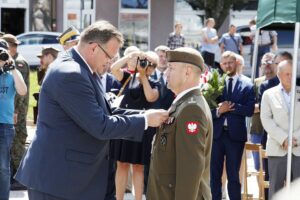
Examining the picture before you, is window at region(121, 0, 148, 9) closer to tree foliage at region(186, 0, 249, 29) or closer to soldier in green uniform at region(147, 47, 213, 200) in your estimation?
tree foliage at region(186, 0, 249, 29)

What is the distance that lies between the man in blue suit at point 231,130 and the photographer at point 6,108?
2.40 m

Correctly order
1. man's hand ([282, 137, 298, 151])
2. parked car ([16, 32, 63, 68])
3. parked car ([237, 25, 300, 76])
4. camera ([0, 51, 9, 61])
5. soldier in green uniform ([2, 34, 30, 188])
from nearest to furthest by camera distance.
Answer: man's hand ([282, 137, 298, 151])
camera ([0, 51, 9, 61])
soldier in green uniform ([2, 34, 30, 188])
parked car ([237, 25, 300, 76])
parked car ([16, 32, 63, 68])

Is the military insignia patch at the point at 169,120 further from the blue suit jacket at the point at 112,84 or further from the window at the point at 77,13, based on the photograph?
the window at the point at 77,13

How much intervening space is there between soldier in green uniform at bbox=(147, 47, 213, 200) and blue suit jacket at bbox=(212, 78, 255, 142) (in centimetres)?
351

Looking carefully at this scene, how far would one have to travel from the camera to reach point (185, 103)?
4859mm

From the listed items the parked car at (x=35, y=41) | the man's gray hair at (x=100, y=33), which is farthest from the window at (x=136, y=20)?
the man's gray hair at (x=100, y=33)

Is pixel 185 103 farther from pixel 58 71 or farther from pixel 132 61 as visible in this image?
pixel 132 61

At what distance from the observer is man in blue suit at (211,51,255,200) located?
334 inches

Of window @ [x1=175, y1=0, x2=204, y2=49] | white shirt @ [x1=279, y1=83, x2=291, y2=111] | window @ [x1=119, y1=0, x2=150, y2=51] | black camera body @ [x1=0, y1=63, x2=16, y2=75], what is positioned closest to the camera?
white shirt @ [x1=279, y1=83, x2=291, y2=111]

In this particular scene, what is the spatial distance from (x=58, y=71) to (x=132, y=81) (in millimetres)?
3735

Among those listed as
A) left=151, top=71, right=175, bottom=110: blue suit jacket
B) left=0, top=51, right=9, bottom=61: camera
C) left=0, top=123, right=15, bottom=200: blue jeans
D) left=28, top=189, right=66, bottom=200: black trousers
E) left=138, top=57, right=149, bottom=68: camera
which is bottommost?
left=0, top=123, right=15, bottom=200: blue jeans

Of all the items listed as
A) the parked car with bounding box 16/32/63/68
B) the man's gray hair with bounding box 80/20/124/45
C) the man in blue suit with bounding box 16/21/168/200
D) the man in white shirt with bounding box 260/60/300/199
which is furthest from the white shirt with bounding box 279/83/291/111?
the parked car with bounding box 16/32/63/68

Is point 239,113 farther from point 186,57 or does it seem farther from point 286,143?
point 186,57

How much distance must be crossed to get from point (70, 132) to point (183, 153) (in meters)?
0.79
